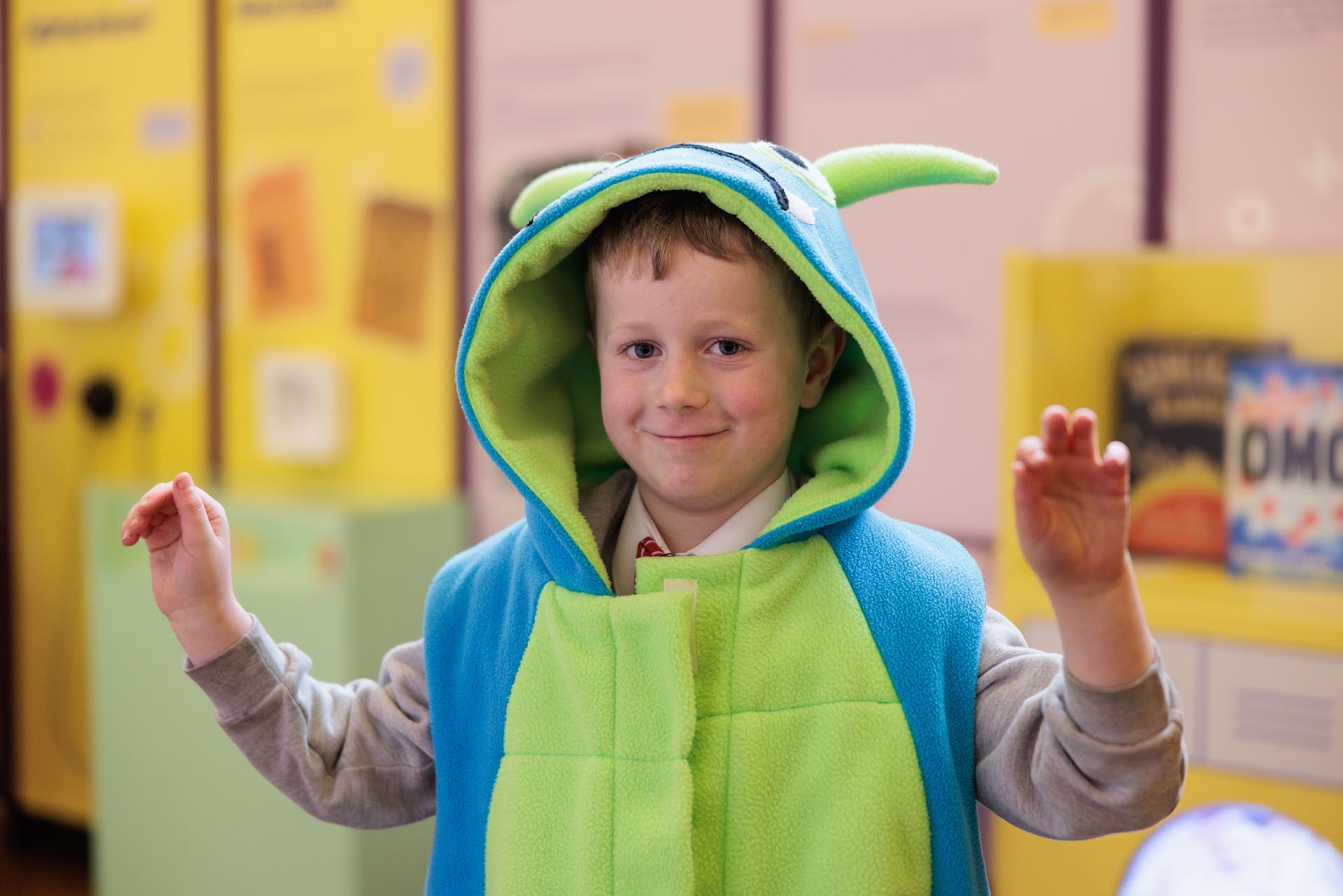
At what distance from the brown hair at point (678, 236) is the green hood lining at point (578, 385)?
2 centimetres

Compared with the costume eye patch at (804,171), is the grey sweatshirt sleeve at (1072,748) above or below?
below

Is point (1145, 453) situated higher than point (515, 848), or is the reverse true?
point (1145, 453)

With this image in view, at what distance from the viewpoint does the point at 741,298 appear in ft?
3.36

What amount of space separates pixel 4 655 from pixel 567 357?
2942 mm

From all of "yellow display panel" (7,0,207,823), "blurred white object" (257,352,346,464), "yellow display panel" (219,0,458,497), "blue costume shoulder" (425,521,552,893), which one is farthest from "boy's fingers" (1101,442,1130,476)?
"yellow display panel" (7,0,207,823)

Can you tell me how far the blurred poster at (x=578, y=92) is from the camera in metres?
2.59

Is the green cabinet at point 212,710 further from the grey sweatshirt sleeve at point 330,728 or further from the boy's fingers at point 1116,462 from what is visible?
the boy's fingers at point 1116,462

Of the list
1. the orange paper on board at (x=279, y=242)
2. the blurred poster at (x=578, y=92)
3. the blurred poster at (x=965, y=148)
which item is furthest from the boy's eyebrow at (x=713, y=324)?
the orange paper on board at (x=279, y=242)

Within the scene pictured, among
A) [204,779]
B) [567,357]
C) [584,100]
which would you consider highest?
[584,100]

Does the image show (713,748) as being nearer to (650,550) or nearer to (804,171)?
A: (650,550)

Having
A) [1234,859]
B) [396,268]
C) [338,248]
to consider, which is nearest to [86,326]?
[338,248]

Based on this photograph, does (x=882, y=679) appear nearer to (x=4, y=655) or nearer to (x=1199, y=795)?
(x=1199, y=795)

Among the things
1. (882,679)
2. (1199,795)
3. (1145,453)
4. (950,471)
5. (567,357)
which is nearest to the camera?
(882,679)

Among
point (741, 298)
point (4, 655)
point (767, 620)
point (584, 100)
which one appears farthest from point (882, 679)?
point (4, 655)
